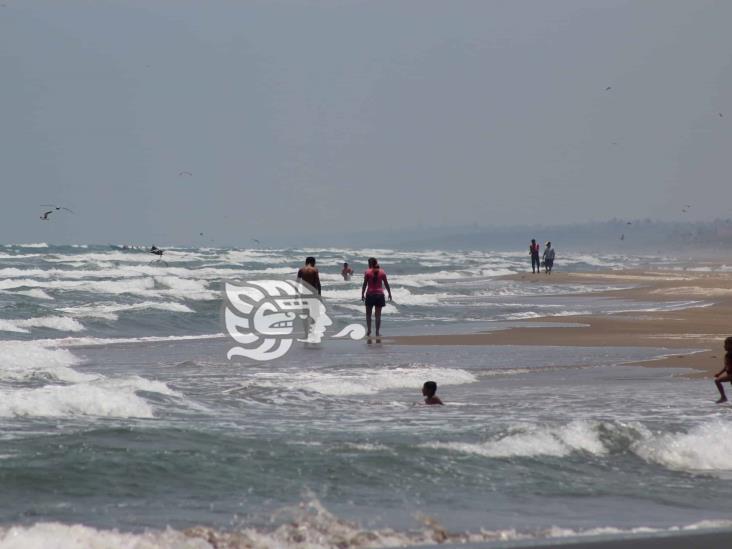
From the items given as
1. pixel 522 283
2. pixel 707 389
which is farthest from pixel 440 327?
pixel 522 283

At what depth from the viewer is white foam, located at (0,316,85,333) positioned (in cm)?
2525

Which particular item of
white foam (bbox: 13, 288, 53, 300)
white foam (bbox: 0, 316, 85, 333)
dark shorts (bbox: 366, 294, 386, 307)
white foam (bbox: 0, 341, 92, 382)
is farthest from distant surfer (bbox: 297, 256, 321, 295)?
white foam (bbox: 13, 288, 53, 300)

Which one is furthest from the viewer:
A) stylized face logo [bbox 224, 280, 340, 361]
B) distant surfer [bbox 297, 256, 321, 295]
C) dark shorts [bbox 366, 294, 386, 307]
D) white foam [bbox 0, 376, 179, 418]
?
dark shorts [bbox 366, 294, 386, 307]

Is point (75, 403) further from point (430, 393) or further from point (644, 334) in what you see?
point (644, 334)

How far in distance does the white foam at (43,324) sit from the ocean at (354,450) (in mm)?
6284

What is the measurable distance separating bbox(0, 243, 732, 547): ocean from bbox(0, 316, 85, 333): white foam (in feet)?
20.6

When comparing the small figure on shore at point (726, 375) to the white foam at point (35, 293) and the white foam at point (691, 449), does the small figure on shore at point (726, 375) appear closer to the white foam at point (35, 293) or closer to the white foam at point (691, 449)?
the white foam at point (691, 449)

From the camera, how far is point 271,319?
2784cm

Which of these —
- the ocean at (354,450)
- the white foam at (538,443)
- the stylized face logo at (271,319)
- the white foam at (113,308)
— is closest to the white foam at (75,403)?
the ocean at (354,450)

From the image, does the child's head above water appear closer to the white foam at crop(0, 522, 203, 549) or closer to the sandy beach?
the sandy beach

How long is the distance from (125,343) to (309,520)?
16.1m

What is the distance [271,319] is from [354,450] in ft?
61.6

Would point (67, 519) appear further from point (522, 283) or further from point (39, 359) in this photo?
point (522, 283)

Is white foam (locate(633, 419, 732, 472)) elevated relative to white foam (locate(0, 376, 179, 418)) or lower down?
lower down
